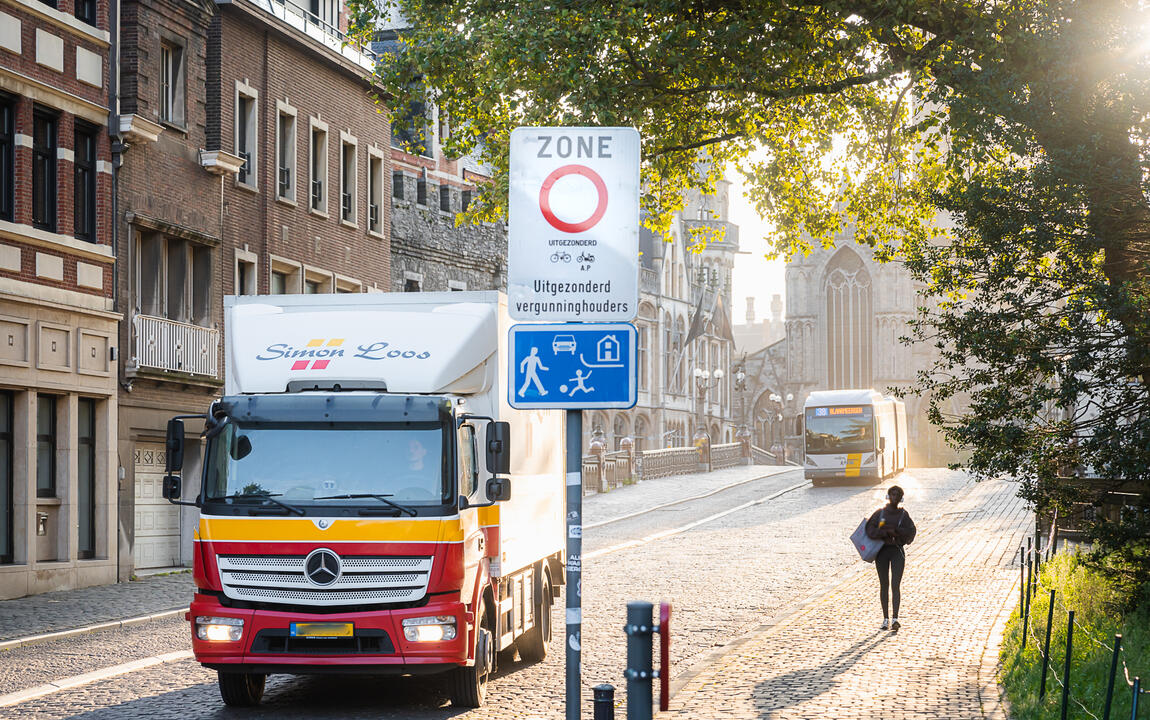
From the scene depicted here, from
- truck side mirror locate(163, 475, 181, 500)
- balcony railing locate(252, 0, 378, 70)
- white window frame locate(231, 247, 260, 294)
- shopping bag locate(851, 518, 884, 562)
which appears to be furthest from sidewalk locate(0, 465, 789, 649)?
balcony railing locate(252, 0, 378, 70)

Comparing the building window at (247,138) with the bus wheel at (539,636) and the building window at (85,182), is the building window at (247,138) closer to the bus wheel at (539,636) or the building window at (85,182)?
the building window at (85,182)

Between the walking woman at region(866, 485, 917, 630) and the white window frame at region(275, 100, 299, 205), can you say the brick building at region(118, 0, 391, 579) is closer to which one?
the white window frame at region(275, 100, 299, 205)

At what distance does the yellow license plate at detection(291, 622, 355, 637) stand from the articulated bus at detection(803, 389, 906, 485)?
4062cm

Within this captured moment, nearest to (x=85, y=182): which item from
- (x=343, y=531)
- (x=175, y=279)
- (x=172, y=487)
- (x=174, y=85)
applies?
(x=175, y=279)

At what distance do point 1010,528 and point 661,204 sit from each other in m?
13.3

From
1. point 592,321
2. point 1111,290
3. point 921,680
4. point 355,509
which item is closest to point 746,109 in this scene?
point 1111,290

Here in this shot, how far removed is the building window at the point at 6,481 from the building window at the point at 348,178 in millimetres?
13789

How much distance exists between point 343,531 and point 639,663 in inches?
173

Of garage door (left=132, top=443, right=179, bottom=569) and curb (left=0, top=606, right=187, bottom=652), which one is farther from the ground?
garage door (left=132, top=443, right=179, bottom=569)

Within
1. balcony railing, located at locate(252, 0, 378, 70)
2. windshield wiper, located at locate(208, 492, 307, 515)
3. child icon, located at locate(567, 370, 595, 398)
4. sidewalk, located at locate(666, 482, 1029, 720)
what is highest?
balcony railing, located at locate(252, 0, 378, 70)

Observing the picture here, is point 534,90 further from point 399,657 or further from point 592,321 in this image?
point 592,321

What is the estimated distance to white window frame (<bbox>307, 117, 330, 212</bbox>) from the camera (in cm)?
3409

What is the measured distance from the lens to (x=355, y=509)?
10.9 m

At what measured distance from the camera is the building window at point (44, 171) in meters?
24.1
